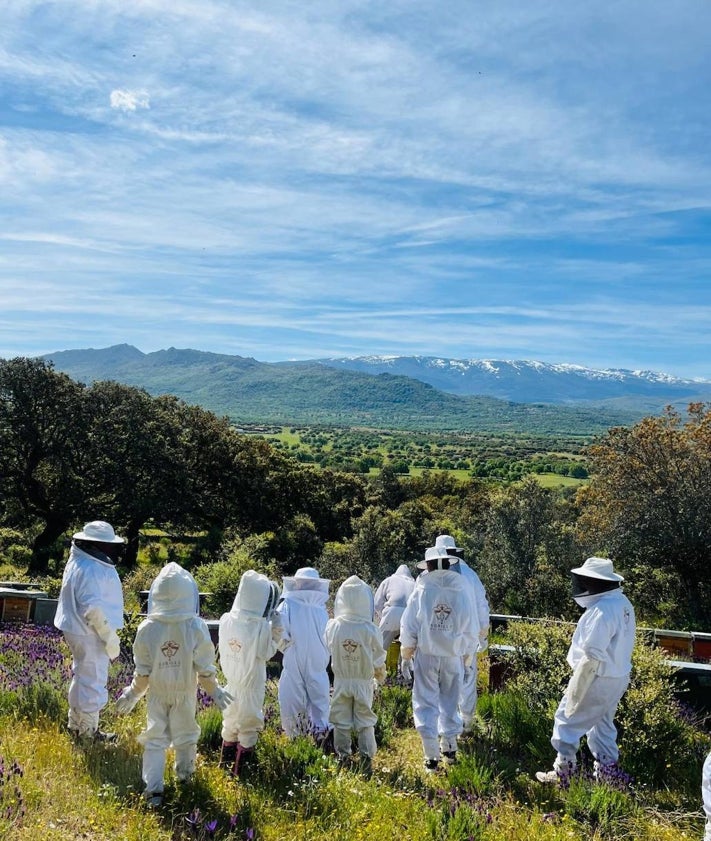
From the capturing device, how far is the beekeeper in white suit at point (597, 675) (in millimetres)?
6316

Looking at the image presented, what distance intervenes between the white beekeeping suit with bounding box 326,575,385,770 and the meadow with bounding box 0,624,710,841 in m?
0.44

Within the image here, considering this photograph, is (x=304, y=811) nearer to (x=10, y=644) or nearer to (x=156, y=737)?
(x=156, y=737)

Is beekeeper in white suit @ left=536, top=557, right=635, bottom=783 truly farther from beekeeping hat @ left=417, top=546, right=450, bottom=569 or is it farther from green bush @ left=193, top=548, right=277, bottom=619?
green bush @ left=193, top=548, right=277, bottom=619

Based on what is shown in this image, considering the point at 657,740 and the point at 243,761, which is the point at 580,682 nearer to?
the point at 657,740

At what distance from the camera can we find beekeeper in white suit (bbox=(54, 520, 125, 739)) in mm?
6586

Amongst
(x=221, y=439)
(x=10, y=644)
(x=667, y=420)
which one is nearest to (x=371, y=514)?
(x=667, y=420)

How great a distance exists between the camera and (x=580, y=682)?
640 cm

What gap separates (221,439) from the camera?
36.2m

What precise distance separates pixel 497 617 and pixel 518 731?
4.29 meters

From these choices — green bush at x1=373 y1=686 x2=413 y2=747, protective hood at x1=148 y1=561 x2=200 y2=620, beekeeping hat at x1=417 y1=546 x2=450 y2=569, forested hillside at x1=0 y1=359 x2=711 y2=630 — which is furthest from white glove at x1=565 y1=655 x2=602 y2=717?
forested hillside at x1=0 y1=359 x2=711 y2=630

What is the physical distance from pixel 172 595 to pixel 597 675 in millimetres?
4155

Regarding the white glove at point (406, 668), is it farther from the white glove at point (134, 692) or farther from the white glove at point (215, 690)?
the white glove at point (134, 692)

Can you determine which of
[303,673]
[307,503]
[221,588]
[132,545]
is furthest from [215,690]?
[307,503]

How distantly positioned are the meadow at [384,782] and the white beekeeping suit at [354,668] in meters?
0.44
